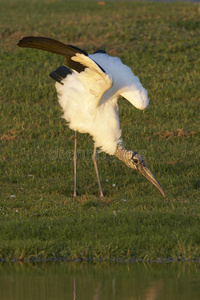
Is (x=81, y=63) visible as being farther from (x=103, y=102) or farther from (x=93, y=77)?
(x=103, y=102)

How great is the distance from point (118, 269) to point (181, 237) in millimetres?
884

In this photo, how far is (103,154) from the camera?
9711mm

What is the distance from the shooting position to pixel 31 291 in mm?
4797

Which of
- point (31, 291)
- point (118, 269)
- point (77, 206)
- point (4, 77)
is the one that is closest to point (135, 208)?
point (77, 206)

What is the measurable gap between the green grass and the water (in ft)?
0.77

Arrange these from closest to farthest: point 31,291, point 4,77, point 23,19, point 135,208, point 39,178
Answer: point 31,291 → point 135,208 → point 39,178 → point 4,77 → point 23,19

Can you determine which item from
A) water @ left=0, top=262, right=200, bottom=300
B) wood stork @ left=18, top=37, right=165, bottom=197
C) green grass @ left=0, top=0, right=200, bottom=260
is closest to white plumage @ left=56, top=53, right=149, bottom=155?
wood stork @ left=18, top=37, right=165, bottom=197

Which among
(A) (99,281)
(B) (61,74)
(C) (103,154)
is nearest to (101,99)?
(B) (61,74)

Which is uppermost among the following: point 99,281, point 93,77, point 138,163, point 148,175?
point 93,77

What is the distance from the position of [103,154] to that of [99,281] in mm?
4757

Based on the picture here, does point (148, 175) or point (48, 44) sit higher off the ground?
point (48, 44)

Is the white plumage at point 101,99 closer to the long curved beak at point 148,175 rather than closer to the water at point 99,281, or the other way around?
the long curved beak at point 148,175

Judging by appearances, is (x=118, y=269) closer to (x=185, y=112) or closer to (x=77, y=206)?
(x=77, y=206)

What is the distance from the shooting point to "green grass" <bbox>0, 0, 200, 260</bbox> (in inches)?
238
